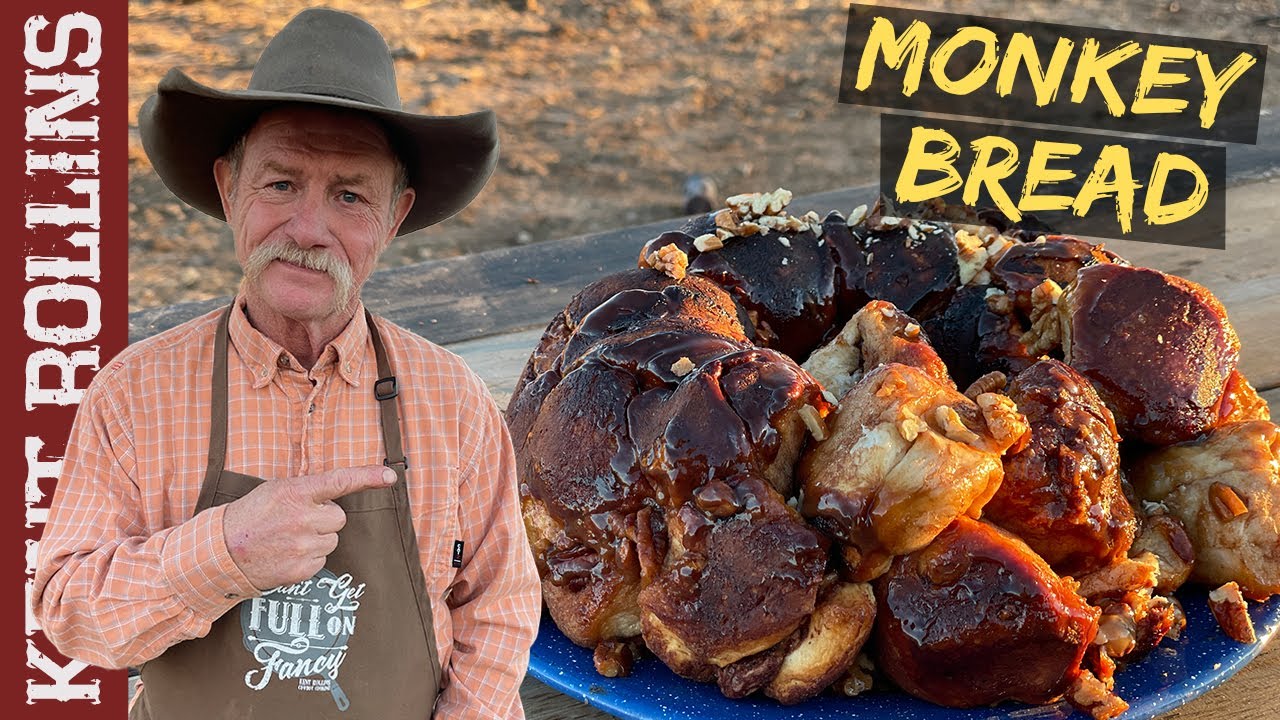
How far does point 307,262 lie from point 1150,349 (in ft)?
4.15

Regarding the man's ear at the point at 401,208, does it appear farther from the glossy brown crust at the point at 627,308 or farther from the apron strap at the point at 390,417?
the glossy brown crust at the point at 627,308

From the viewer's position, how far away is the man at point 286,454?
52.6 inches

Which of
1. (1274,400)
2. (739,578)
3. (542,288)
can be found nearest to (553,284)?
(542,288)

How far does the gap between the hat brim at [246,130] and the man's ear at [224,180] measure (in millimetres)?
13

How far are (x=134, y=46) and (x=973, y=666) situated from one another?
292 inches

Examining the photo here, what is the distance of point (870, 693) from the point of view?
5.95 ft

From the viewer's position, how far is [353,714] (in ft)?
4.79

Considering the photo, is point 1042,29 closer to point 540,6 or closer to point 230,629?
point 540,6

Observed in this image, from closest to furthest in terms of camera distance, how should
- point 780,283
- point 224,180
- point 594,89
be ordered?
point 224,180 → point 780,283 → point 594,89

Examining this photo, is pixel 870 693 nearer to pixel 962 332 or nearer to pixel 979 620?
pixel 979 620

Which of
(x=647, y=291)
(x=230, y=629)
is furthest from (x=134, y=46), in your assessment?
(x=230, y=629)

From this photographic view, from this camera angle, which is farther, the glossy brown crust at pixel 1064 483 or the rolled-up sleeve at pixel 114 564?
the glossy brown crust at pixel 1064 483

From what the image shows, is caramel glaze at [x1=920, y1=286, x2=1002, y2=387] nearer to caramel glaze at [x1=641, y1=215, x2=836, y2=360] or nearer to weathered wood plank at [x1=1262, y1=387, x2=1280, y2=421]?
caramel glaze at [x1=641, y1=215, x2=836, y2=360]

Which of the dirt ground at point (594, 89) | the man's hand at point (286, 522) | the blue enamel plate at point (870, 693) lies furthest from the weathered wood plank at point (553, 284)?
the dirt ground at point (594, 89)
